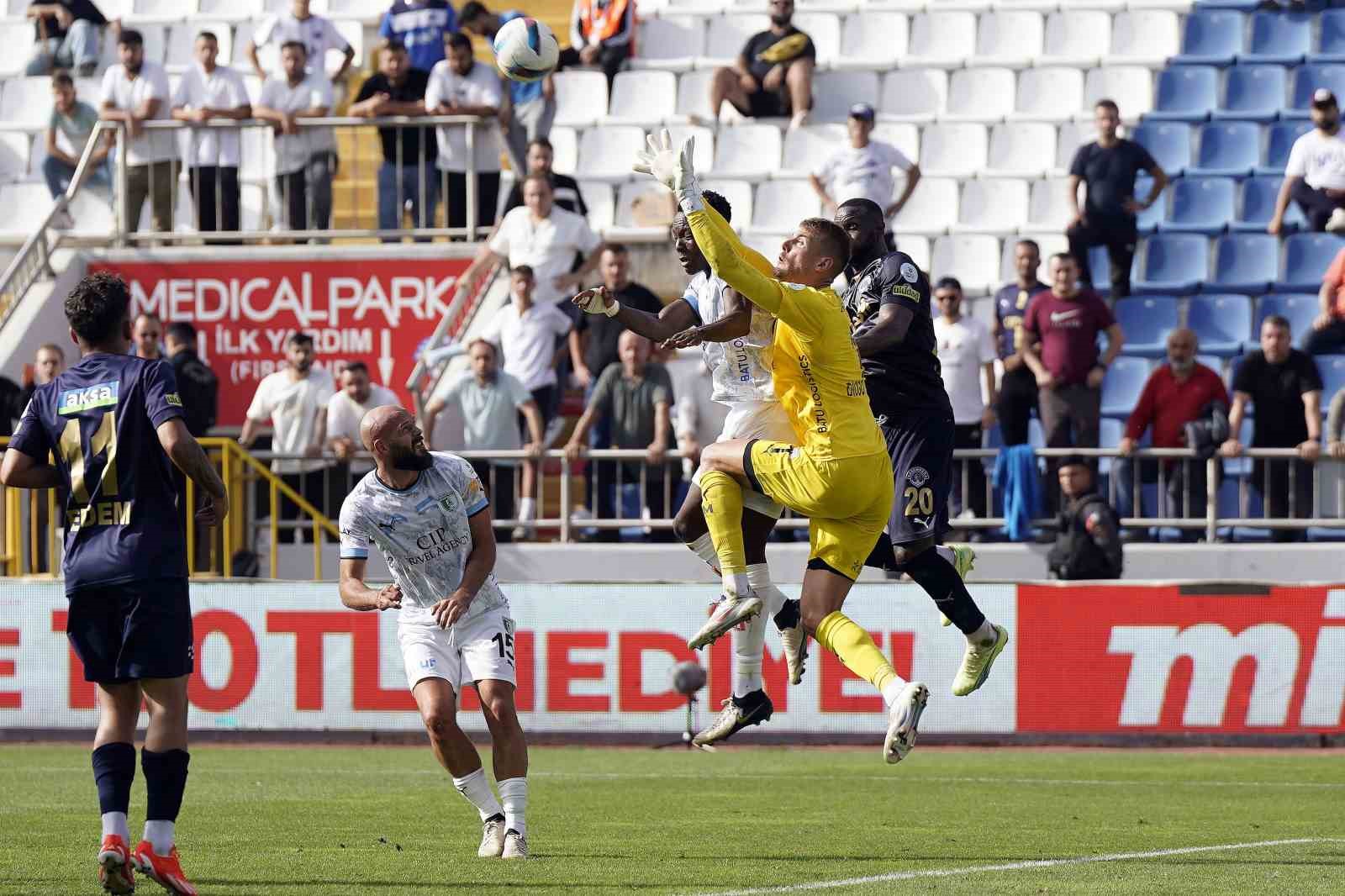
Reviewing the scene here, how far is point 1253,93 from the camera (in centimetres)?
2081

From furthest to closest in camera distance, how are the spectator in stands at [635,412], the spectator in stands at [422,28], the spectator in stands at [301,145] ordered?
1. the spectator in stands at [422,28]
2. the spectator in stands at [301,145]
3. the spectator in stands at [635,412]

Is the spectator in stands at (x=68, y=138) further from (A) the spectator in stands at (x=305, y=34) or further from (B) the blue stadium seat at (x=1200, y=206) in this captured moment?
(B) the blue stadium seat at (x=1200, y=206)

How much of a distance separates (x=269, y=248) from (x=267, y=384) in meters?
2.49

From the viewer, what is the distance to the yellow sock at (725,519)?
9.38m

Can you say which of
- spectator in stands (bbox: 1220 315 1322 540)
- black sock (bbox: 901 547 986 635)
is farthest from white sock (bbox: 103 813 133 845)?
Answer: spectator in stands (bbox: 1220 315 1322 540)

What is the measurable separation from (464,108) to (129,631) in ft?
38.5

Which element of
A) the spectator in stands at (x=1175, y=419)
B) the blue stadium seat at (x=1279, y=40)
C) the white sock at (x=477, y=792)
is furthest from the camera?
the blue stadium seat at (x=1279, y=40)

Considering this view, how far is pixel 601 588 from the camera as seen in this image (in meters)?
16.1

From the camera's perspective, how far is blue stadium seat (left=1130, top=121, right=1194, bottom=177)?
20484 millimetres

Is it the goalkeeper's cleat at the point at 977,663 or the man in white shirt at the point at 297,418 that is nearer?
the goalkeeper's cleat at the point at 977,663

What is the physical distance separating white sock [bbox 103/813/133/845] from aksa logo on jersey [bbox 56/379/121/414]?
4.80 feet

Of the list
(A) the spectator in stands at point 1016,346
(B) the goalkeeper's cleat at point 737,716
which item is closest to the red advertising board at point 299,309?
(A) the spectator in stands at point 1016,346

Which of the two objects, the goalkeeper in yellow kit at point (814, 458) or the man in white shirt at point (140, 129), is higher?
the man in white shirt at point (140, 129)

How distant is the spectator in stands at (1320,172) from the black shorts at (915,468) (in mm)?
9919
